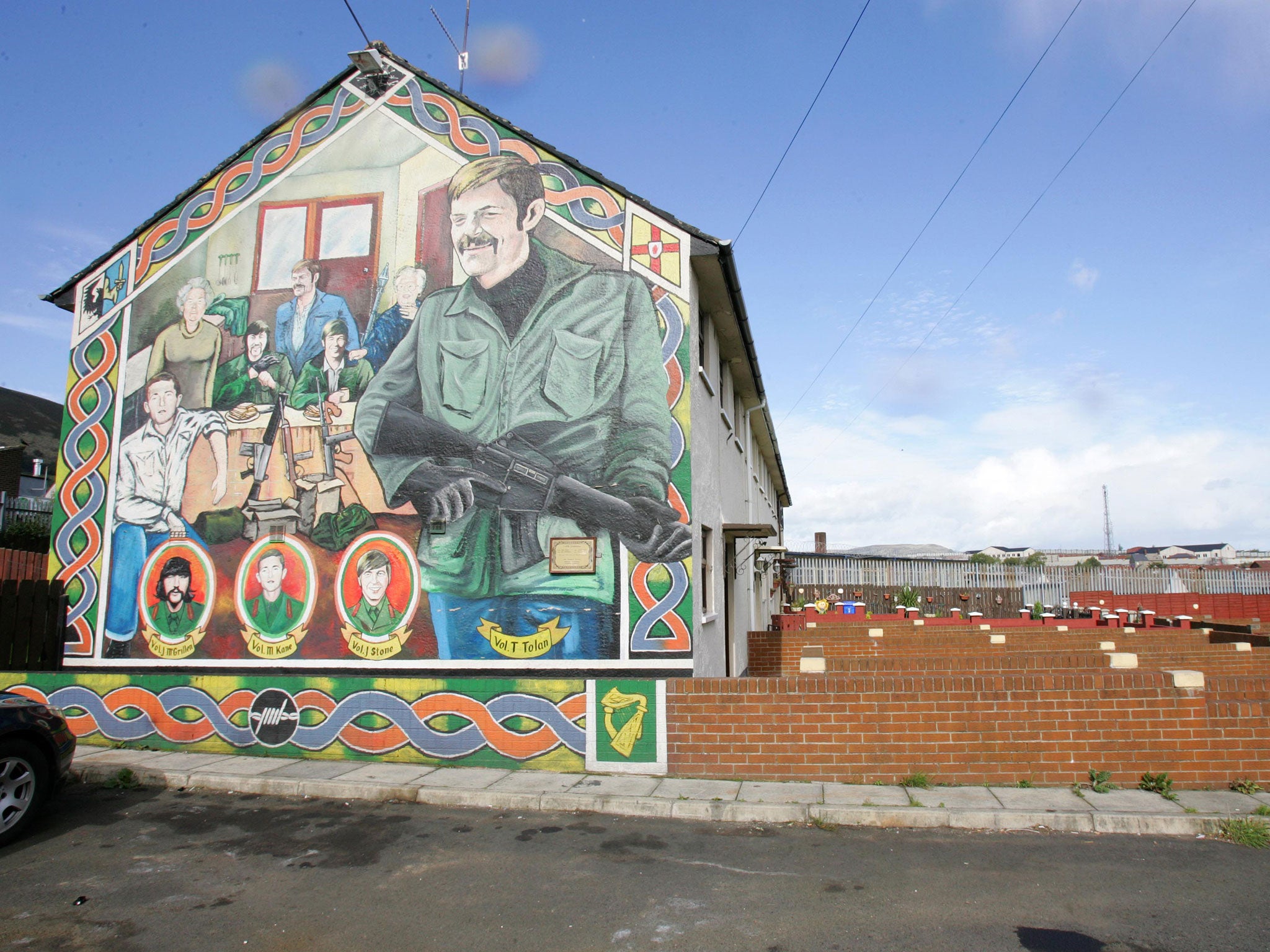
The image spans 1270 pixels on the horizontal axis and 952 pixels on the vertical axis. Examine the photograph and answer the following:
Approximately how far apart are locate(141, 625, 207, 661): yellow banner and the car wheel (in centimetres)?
299

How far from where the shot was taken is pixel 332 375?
9.95 metres

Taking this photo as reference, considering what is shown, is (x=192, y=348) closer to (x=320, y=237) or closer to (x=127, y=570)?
(x=320, y=237)

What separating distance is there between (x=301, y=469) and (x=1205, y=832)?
962cm

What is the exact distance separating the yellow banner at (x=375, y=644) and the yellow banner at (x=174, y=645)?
1939mm

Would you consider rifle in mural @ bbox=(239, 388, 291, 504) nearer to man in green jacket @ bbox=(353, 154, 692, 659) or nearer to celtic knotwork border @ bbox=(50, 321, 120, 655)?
man in green jacket @ bbox=(353, 154, 692, 659)

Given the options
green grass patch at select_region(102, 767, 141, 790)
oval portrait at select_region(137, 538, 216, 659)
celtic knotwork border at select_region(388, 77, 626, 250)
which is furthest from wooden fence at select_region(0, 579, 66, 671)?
celtic knotwork border at select_region(388, 77, 626, 250)

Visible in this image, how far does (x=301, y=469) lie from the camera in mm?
9852

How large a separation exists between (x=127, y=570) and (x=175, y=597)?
0.83 m

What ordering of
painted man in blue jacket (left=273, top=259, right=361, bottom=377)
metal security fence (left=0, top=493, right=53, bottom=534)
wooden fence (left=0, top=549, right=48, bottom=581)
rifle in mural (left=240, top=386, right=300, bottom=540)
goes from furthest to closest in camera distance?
metal security fence (left=0, top=493, right=53, bottom=534)
wooden fence (left=0, top=549, right=48, bottom=581)
painted man in blue jacket (left=273, top=259, right=361, bottom=377)
rifle in mural (left=240, top=386, right=300, bottom=540)

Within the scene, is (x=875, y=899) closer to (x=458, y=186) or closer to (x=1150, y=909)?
(x=1150, y=909)

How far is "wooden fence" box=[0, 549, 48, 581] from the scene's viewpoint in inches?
546

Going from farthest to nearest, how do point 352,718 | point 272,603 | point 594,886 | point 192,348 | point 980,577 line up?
point 980,577, point 192,348, point 272,603, point 352,718, point 594,886

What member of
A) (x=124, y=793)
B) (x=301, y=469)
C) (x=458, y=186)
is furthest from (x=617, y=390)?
(x=124, y=793)

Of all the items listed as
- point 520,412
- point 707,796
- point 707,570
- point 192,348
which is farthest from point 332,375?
point 707,796
